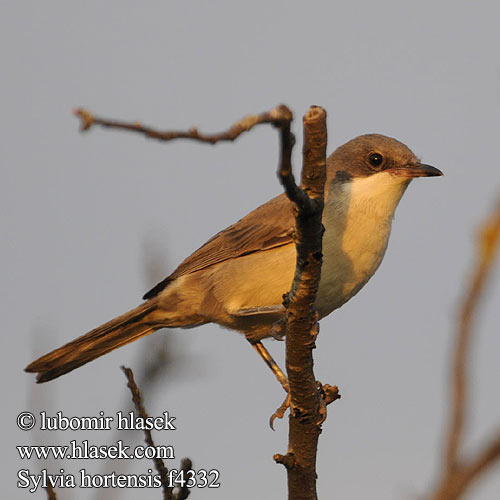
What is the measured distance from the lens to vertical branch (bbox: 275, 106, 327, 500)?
3.15 m

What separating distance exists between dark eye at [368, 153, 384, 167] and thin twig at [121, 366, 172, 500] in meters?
3.59

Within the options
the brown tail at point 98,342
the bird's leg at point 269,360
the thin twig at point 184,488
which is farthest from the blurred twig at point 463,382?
the brown tail at point 98,342

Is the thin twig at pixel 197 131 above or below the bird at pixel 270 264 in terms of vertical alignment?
above

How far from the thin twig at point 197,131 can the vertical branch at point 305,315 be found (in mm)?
441

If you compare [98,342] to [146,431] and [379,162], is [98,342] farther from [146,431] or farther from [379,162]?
[146,431]

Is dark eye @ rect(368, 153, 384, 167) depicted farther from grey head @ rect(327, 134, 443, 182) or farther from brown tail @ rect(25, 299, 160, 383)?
brown tail @ rect(25, 299, 160, 383)

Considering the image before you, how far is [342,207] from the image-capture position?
5840 mm

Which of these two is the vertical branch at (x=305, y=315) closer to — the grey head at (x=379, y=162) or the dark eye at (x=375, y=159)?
the grey head at (x=379, y=162)

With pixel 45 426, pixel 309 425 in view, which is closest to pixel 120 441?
pixel 45 426

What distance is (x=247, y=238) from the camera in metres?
6.29

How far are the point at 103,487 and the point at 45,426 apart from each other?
0.76 metres

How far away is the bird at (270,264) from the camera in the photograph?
5.72 m

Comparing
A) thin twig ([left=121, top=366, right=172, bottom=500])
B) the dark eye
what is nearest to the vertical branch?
thin twig ([left=121, top=366, right=172, bottom=500])

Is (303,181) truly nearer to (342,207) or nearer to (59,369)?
(342,207)
